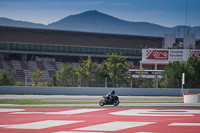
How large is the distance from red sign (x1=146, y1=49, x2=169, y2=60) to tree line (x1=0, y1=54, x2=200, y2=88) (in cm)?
1614

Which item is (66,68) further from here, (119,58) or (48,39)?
(48,39)

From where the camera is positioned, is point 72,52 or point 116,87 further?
point 72,52

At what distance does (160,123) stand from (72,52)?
2142 inches

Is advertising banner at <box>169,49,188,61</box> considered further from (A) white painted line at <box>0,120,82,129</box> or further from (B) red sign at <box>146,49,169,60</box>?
(A) white painted line at <box>0,120,82,129</box>

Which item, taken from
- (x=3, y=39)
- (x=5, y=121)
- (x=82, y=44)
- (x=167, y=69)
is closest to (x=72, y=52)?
(x=82, y=44)

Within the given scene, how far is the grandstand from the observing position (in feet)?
214

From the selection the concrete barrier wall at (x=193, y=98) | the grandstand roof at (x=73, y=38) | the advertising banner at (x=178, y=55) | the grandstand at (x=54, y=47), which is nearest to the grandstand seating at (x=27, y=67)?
the grandstand at (x=54, y=47)

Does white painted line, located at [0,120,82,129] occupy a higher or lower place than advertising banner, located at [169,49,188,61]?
lower

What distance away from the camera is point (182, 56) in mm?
64375

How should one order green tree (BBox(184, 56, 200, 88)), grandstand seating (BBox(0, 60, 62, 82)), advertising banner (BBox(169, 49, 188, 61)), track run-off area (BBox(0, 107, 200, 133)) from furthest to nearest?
advertising banner (BBox(169, 49, 188, 61)) → grandstand seating (BBox(0, 60, 62, 82)) → green tree (BBox(184, 56, 200, 88)) → track run-off area (BBox(0, 107, 200, 133))

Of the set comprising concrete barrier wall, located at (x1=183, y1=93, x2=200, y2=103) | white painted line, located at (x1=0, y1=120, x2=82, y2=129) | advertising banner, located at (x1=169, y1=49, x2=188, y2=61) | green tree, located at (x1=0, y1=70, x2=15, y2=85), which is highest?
advertising banner, located at (x1=169, y1=49, x2=188, y2=61)

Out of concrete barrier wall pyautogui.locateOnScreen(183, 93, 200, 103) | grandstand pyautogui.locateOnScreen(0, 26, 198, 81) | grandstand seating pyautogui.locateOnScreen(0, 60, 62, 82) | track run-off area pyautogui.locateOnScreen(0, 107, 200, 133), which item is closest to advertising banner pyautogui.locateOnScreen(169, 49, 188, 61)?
grandstand pyautogui.locateOnScreen(0, 26, 198, 81)

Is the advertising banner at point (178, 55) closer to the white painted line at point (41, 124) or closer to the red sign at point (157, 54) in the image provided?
the red sign at point (157, 54)

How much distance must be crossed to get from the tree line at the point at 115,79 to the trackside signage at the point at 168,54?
635 inches
